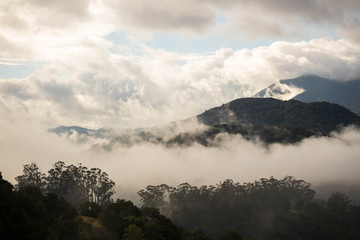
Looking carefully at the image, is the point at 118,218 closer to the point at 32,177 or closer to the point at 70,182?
the point at 70,182

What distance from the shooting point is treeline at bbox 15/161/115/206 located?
178 metres

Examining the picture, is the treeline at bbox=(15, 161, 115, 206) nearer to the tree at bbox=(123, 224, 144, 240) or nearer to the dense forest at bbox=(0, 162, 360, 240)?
the dense forest at bbox=(0, 162, 360, 240)

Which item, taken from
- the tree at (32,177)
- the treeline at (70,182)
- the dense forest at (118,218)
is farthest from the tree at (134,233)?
the tree at (32,177)

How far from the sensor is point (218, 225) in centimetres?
18975

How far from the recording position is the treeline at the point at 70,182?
17762cm

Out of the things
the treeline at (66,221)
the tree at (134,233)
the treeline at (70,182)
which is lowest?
the tree at (134,233)

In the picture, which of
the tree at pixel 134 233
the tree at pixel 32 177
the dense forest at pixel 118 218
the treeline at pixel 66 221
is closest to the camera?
the treeline at pixel 66 221

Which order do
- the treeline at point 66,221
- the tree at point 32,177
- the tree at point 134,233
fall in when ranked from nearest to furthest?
the treeline at point 66,221
the tree at point 134,233
the tree at point 32,177

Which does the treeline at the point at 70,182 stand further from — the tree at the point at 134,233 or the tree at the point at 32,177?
the tree at the point at 134,233

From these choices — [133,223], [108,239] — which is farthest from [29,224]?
[133,223]

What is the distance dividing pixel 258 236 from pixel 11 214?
13374 cm

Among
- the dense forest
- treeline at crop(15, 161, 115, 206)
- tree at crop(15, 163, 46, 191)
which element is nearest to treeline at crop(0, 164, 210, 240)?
the dense forest

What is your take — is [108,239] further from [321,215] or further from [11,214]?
[321,215]

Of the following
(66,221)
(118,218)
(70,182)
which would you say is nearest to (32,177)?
(70,182)
